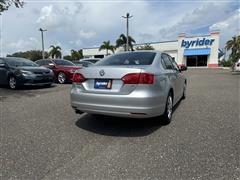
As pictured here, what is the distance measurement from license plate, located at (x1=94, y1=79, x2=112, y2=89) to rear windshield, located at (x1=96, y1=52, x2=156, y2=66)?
655mm

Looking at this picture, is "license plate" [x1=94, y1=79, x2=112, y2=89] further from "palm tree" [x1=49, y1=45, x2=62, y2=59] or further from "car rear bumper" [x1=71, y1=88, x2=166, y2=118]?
"palm tree" [x1=49, y1=45, x2=62, y2=59]

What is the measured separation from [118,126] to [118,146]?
3.54 feet

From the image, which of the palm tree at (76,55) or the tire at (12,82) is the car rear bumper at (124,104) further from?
the palm tree at (76,55)

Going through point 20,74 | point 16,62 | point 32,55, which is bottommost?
point 20,74

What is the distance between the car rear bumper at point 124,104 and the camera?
166 inches

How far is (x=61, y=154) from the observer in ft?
12.2

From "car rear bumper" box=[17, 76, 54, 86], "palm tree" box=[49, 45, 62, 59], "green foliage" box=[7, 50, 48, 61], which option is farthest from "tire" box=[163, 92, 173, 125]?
"green foliage" box=[7, 50, 48, 61]

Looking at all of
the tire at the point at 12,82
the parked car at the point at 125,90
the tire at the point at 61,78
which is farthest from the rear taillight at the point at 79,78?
the tire at the point at 61,78

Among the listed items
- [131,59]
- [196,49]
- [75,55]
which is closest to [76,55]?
[75,55]

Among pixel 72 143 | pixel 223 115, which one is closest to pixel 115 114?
pixel 72 143

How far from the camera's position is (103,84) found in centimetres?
448

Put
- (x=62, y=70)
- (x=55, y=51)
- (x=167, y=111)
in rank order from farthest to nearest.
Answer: (x=55, y=51), (x=62, y=70), (x=167, y=111)

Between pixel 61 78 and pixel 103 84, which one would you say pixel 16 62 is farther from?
pixel 103 84

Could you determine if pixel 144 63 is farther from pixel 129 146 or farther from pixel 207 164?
pixel 207 164
